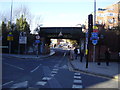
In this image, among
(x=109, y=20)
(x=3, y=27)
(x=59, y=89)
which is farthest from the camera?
(x=109, y=20)

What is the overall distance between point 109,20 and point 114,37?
58521 millimetres

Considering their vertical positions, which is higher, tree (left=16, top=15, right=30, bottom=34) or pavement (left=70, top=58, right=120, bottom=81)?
tree (left=16, top=15, right=30, bottom=34)

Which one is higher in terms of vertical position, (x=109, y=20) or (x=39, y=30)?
(x=109, y=20)

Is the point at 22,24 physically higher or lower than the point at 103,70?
higher

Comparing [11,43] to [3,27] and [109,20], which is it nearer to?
[3,27]

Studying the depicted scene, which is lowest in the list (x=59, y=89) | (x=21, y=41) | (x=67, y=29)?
(x=59, y=89)

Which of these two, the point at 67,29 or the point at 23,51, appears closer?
the point at 23,51

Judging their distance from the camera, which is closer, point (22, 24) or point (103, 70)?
point (103, 70)

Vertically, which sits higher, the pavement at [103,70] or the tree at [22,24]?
the tree at [22,24]

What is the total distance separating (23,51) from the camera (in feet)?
136

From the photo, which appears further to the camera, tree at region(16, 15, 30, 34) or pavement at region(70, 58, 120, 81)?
tree at region(16, 15, 30, 34)

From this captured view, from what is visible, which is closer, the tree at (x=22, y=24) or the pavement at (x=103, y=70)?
the pavement at (x=103, y=70)

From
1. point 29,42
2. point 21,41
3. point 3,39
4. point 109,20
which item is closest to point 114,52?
point 21,41

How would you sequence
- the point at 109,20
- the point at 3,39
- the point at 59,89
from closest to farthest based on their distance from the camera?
the point at 59,89 → the point at 3,39 → the point at 109,20
